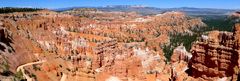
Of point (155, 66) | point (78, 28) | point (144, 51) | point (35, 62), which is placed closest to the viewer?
point (35, 62)

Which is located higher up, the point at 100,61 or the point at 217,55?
the point at 217,55

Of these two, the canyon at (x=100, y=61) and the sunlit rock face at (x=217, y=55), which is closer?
the canyon at (x=100, y=61)

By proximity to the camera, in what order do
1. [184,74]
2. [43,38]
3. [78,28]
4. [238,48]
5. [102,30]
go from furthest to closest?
[102,30] < [78,28] < [43,38] < [184,74] < [238,48]

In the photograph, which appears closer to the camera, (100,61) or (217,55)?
(217,55)

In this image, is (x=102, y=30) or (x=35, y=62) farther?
(x=102, y=30)

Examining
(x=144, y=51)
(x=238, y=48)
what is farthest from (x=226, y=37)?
(x=144, y=51)

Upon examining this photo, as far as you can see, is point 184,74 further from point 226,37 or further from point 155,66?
point 155,66

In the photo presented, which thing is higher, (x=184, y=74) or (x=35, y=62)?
(x=35, y=62)

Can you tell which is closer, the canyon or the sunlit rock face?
the canyon
